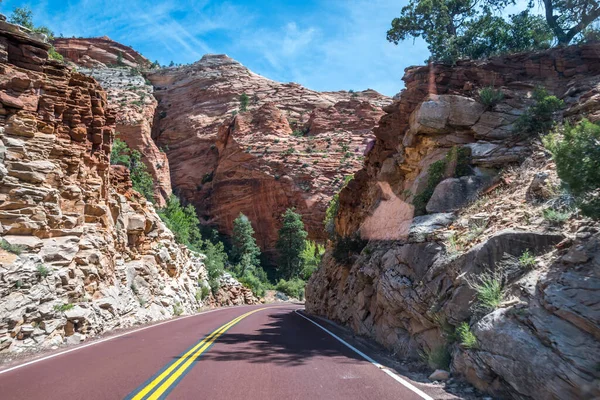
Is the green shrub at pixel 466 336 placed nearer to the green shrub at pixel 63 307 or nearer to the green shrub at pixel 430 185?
the green shrub at pixel 430 185

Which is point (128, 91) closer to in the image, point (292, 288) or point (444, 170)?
point (292, 288)

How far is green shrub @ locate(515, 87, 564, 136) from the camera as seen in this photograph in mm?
11952

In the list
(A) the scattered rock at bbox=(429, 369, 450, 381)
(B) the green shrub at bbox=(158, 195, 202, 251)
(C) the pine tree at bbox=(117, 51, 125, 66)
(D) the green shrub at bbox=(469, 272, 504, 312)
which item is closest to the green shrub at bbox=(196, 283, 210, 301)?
(B) the green shrub at bbox=(158, 195, 202, 251)

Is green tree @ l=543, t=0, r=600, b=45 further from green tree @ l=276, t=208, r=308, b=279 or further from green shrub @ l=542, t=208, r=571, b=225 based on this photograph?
green tree @ l=276, t=208, r=308, b=279

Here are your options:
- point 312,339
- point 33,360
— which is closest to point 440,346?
point 312,339

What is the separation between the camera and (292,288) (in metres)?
47.6

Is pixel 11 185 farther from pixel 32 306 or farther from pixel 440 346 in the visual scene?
pixel 440 346

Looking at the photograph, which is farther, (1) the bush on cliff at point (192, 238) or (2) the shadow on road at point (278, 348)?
(1) the bush on cliff at point (192, 238)

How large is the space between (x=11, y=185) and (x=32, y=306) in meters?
4.37

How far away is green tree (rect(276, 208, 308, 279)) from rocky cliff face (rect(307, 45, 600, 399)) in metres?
27.0

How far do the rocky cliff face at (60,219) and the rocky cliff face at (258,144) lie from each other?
107 ft

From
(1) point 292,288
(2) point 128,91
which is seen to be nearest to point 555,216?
(1) point 292,288

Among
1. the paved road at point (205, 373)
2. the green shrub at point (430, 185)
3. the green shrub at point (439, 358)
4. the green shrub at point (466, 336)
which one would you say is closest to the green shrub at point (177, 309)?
the paved road at point (205, 373)

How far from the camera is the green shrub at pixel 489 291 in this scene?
6.04 meters
